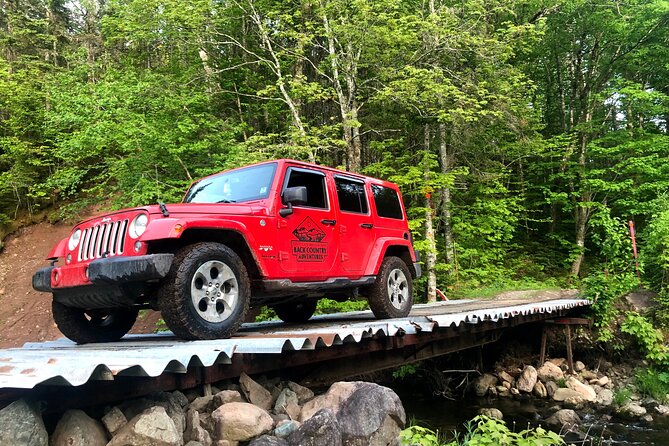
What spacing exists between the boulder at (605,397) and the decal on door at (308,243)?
801 centimetres

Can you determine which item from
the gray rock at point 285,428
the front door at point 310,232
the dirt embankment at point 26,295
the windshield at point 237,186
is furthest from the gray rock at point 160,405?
the dirt embankment at point 26,295

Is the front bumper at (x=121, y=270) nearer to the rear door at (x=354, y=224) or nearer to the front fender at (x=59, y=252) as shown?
the front fender at (x=59, y=252)

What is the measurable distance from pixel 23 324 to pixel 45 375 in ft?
53.8

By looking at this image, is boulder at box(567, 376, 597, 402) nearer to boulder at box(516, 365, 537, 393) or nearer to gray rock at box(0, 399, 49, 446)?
boulder at box(516, 365, 537, 393)

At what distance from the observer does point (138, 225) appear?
13.4ft

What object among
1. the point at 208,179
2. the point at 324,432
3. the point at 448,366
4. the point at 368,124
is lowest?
the point at 448,366

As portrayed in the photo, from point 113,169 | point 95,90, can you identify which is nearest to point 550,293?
point 113,169

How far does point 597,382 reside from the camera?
1095 cm

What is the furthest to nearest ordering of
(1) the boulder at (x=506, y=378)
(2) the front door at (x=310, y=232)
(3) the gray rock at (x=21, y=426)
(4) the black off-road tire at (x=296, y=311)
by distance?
(1) the boulder at (x=506, y=378), (4) the black off-road tire at (x=296, y=311), (2) the front door at (x=310, y=232), (3) the gray rock at (x=21, y=426)

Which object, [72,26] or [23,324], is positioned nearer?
[23,324]

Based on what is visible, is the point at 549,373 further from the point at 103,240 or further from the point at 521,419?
the point at 103,240

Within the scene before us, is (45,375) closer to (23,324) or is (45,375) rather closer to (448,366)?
(448,366)

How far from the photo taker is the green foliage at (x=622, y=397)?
973 centimetres

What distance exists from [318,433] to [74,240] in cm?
309
